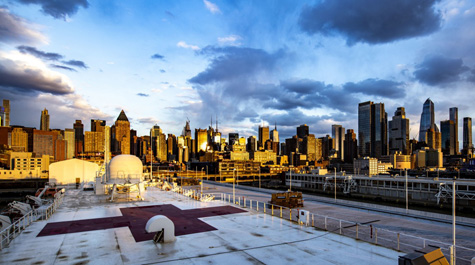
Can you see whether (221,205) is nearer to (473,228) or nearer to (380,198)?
(473,228)

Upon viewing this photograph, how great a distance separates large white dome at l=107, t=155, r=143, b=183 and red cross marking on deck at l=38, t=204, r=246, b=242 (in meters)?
10.4

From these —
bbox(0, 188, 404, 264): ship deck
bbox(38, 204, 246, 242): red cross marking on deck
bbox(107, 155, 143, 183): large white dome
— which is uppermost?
bbox(107, 155, 143, 183): large white dome

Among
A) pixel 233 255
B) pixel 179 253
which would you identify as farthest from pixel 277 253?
pixel 179 253

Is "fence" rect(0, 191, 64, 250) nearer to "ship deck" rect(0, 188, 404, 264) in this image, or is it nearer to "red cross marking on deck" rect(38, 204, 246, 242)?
"ship deck" rect(0, 188, 404, 264)

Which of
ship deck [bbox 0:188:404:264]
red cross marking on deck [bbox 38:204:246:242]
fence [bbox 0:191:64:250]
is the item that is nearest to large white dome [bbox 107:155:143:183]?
fence [bbox 0:191:64:250]

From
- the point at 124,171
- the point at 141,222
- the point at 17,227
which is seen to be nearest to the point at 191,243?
the point at 141,222

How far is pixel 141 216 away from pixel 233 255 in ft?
55.2

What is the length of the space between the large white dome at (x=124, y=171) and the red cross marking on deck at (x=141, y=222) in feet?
34.2

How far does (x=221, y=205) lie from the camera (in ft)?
123

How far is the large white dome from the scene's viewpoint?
45.3m

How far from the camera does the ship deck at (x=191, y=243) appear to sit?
17.2 metres

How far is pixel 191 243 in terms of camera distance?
20.5 meters

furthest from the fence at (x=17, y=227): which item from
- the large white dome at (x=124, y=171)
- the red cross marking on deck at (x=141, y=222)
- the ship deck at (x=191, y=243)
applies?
the large white dome at (x=124, y=171)

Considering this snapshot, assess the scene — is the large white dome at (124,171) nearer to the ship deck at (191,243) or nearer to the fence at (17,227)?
the fence at (17,227)
